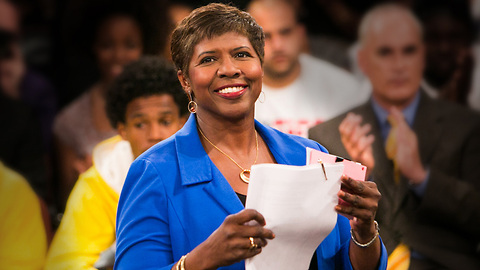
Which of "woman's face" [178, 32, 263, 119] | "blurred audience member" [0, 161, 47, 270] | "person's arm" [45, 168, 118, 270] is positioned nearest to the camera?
"woman's face" [178, 32, 263, 119]

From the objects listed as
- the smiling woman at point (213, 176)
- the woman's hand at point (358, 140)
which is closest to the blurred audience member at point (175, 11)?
the woman's hand at point (358, 140)

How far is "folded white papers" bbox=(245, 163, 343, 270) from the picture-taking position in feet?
4.26

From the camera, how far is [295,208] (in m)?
1.33

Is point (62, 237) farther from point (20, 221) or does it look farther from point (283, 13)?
point (283, 13)

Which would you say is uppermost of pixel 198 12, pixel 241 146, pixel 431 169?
pixel 198 12

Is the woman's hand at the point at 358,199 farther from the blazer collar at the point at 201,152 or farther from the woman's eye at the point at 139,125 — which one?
the woman's eye at the point at 139,125

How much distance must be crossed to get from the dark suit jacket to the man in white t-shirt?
0.44 feet

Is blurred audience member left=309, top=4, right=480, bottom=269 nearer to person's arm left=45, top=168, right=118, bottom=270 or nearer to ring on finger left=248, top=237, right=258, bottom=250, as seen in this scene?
person's arm left=45, top=168, right=118, bottom=270

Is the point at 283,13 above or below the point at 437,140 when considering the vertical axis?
above

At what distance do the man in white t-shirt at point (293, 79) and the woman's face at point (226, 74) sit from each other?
1.37 metres

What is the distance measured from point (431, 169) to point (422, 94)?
384 millimetres

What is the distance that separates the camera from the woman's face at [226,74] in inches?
57.5

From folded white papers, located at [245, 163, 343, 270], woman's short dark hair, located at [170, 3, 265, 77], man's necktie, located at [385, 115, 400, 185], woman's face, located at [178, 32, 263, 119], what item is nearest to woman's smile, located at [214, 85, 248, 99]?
woman's face, located at [178, 32, 263, 119]

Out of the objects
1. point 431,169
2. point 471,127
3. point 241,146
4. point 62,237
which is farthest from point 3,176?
point 471,127
